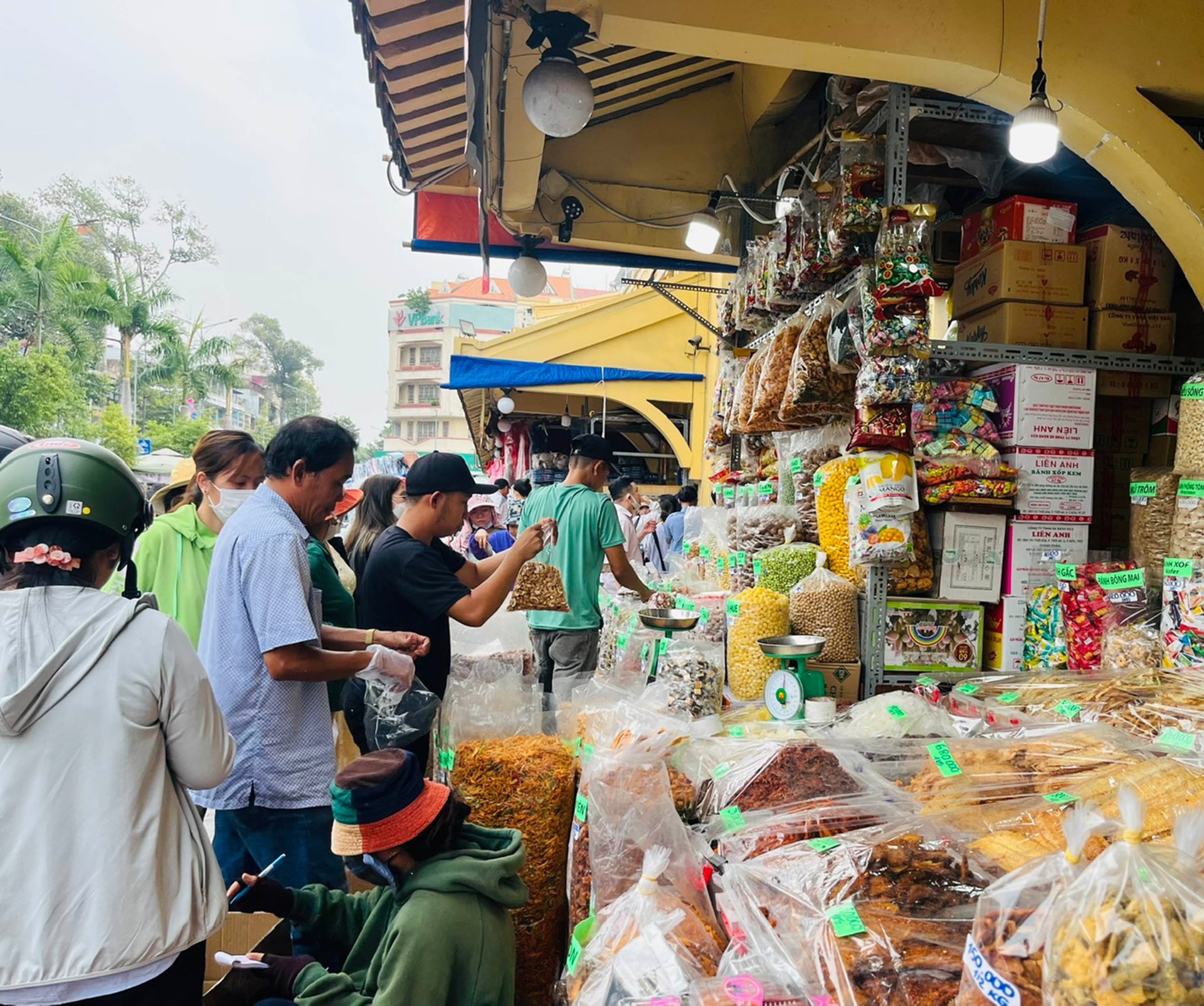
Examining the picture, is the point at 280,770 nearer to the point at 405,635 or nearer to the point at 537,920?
the point at 405,635

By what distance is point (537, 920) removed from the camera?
214cm

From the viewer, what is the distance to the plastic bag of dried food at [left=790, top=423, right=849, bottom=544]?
3.53 m

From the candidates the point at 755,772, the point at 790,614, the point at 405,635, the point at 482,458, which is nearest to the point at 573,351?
the point at 790,614

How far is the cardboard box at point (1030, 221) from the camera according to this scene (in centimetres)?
310

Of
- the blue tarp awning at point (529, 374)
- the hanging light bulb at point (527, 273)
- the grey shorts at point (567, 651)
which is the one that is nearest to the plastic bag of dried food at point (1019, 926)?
the grey shorts at point (567, 651)

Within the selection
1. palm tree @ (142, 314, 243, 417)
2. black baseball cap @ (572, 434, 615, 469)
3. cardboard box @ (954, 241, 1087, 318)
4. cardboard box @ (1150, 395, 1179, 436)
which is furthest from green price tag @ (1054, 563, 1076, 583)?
palm tree @ (142, 314, 243, 417)

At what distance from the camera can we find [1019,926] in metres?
0.89

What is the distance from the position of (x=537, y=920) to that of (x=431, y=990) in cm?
78

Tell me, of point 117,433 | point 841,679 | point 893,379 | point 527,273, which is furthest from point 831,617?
point 117,433

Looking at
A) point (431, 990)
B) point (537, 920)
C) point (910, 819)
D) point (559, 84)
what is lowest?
point (537, 920)

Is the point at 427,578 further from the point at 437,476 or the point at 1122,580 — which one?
the point at 1122,580

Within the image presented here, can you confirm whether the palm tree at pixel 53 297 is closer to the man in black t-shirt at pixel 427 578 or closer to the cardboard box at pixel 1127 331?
the man in black t-shirt at pixel 427 578

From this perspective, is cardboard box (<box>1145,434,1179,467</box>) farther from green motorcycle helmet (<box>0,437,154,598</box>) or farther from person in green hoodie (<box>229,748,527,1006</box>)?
green motorcycle helmet (<box>0,437,154,598</box>)

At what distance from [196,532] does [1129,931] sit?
2955 millimetres
